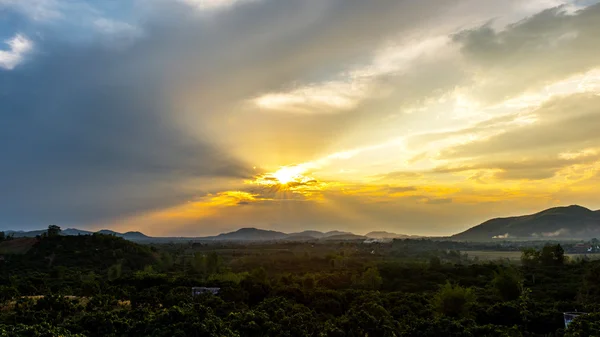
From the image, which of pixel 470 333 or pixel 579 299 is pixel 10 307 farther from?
pixel 579 299

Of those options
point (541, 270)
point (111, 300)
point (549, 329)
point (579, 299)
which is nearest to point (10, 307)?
point (111, 300)

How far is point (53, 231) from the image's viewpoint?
114m

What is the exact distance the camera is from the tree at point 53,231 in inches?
4364

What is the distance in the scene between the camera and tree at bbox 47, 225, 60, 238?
111 metres

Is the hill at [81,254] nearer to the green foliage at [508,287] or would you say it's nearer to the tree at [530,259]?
the green foliage at [508,287]

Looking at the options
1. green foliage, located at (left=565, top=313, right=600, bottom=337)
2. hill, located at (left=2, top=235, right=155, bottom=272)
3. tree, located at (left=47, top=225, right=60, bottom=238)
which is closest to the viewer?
green foliage, located at (left=565, top=313, right=600, bottom=337)

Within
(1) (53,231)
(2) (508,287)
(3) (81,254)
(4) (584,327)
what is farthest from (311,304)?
(1) (53,231)

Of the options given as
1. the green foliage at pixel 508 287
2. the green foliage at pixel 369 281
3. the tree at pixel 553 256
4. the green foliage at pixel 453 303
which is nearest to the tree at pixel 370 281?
the green foliage at pixel 369 281

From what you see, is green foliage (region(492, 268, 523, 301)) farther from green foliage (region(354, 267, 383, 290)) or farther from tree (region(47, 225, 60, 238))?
tree (region(47, 225, 60, 238))

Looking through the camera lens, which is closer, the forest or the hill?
the forest

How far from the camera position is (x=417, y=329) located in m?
22.7

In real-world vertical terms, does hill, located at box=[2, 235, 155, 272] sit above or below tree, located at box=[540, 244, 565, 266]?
above

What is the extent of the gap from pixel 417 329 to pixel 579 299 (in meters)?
38.0

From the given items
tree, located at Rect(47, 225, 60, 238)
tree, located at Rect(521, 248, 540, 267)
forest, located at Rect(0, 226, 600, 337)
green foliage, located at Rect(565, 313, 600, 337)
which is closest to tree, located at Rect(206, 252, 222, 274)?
forest, located at Rect(0, 226, 600, 337)
